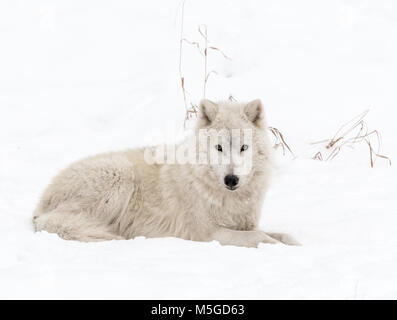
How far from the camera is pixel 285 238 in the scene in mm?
4605

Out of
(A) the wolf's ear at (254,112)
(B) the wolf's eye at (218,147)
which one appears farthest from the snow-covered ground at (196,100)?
(A) the wolf's ear at (254,112)

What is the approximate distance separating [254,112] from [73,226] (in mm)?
1947

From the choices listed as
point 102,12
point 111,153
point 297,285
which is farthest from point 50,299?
point 102,12

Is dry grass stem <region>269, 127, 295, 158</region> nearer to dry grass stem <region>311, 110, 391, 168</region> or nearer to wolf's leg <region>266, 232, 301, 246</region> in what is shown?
dry grass stem <region>311, 110, 391, 168</region>

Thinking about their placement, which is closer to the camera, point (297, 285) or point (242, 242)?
point (297, 285)

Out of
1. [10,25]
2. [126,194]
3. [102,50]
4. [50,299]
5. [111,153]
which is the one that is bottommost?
[50,299]

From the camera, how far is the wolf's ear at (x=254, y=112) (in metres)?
4.82

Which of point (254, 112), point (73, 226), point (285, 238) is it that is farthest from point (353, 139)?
point (73, 226)

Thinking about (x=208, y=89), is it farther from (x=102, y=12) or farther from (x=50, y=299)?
(x=50, y=299)

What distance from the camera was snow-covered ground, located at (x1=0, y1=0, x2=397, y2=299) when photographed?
3312mm

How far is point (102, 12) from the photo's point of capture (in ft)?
35.0

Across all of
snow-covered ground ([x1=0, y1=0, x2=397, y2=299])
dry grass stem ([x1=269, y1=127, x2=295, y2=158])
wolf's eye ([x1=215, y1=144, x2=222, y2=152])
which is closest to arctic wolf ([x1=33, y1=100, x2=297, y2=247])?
wolf's eye ([x1=215, y1=144, x2=222, y2=152])

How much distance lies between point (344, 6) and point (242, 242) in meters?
7.24

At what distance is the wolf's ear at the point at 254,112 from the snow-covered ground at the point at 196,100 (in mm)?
1094
